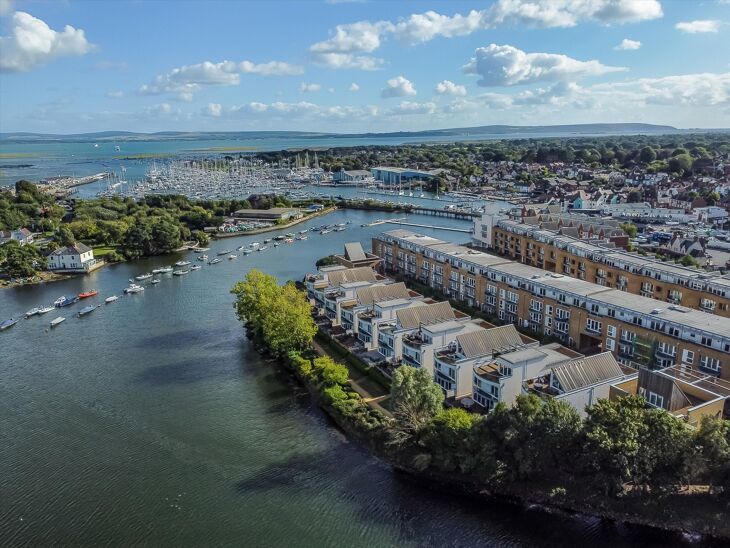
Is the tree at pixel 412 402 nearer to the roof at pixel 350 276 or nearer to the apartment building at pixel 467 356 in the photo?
the apartment building at pixel 467 356

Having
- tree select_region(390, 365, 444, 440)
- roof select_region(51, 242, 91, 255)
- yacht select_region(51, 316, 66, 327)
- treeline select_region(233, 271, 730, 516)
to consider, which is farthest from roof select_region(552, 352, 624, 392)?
roof select_region(51, 242, 91, 255)

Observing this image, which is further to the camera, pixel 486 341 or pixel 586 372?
pixel 486 341

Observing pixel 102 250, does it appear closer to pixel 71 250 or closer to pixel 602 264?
pixel 71 250

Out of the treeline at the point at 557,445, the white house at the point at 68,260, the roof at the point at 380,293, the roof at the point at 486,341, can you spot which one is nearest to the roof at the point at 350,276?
the roof at the point at 380,293

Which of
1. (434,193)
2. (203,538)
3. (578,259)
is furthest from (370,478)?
(434,193)

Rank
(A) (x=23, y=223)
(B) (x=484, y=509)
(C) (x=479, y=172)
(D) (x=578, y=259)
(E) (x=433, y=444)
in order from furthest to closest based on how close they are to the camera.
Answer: (C) (x=479, y=172) < (A) (x=23, y=223) < (D) (x=578, y=259) < (E) (x=433, y=444) < (B) (x=484, y=509)

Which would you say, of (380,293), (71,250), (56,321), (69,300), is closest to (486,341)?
(380,293)

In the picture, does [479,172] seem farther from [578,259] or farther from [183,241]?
[578,259]
